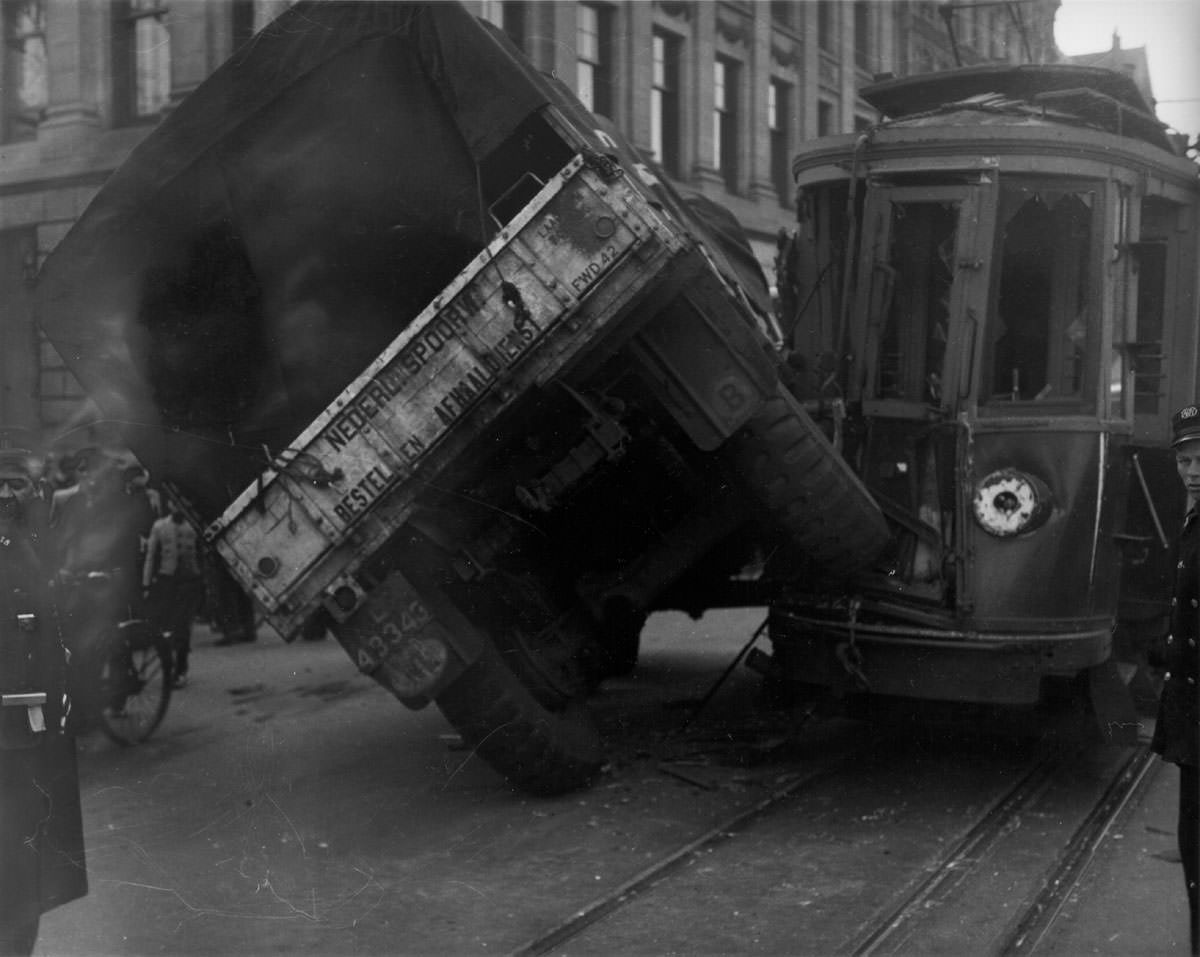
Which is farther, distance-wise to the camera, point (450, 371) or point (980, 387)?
point (980, 387)

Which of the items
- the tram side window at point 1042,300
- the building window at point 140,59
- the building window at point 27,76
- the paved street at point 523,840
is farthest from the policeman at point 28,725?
the building window at point 27,76

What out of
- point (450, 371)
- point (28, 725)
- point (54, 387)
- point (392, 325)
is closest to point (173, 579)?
point (54, 387)

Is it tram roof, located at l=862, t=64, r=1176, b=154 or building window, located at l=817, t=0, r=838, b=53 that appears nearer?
tram roof, located at l=862, t=64, r=1176, b=154

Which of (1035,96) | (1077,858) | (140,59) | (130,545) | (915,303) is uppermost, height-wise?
(140,59)

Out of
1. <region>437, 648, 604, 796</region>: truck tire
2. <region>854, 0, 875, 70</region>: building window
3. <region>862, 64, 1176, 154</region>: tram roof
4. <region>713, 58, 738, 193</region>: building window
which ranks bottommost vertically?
<region>437, 648, 604, 796</region>: truck tire

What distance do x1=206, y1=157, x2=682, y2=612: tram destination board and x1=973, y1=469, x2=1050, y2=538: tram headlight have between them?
2.26 meters

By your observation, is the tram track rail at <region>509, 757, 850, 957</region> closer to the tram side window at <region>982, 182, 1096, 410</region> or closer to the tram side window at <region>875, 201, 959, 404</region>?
the tram side window at <region>875, 201, 959, 404</region>

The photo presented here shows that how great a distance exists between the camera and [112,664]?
8.89m

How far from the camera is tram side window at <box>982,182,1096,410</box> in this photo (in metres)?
7.29

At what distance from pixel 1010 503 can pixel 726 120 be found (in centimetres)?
1645

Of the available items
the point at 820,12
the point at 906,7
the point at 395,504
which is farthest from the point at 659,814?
the point at 820,12

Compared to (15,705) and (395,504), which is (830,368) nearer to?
(395,504)

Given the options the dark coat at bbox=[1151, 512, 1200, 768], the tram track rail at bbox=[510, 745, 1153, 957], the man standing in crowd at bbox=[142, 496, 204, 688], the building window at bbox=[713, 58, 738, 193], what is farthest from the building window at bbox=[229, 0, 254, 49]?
the building window at bbox=[713, 58, 738, 193]

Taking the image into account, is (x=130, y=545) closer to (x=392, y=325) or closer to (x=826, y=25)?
(x=392, y=325)
